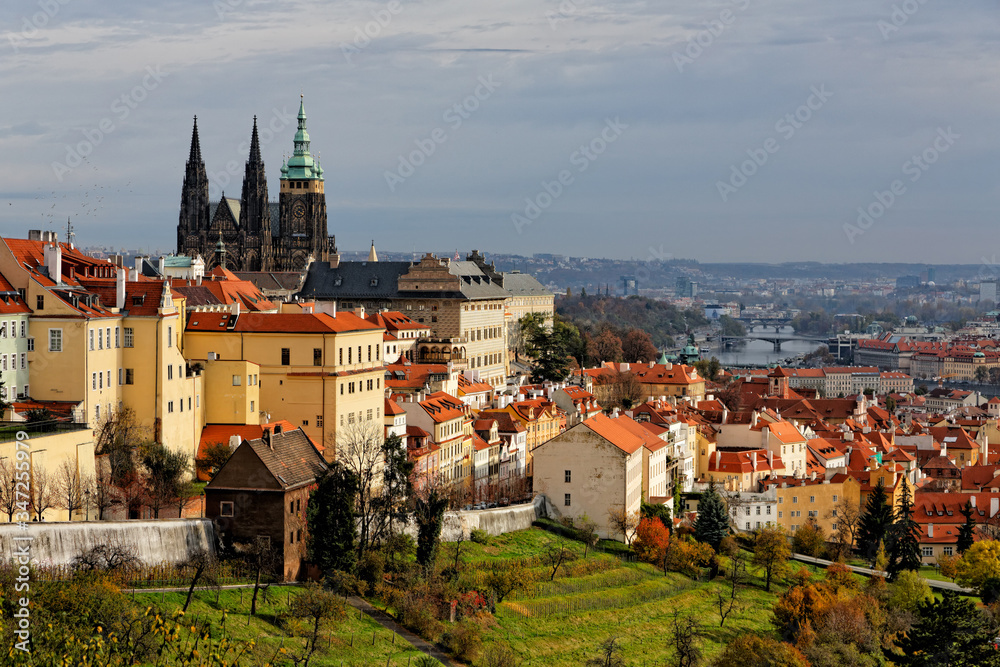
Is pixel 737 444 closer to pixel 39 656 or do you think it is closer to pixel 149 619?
pixel 149 619

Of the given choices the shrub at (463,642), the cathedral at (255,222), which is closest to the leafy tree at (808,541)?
the shrub at (463,642)

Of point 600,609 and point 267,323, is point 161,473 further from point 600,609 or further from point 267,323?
point 600,609

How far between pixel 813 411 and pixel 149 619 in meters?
80.2

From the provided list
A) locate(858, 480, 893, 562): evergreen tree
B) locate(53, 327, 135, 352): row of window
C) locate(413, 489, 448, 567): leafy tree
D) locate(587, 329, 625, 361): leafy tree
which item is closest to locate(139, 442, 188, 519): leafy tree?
locate(53, 327, 135, 352): row of window

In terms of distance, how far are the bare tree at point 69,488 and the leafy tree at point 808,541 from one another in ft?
136

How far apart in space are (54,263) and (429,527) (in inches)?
618

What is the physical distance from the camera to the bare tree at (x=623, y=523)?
209 feet

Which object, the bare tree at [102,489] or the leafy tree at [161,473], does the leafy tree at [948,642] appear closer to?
the leafy tree at [161,473]

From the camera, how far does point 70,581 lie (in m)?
38.2

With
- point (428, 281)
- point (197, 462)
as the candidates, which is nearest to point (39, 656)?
point (197, 462)

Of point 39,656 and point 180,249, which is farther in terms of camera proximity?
point 180,249

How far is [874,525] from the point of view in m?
75.1

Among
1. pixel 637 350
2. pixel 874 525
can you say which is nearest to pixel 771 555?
pixel 874 525

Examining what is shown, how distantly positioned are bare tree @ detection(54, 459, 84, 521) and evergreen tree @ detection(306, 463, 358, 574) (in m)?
7.06
